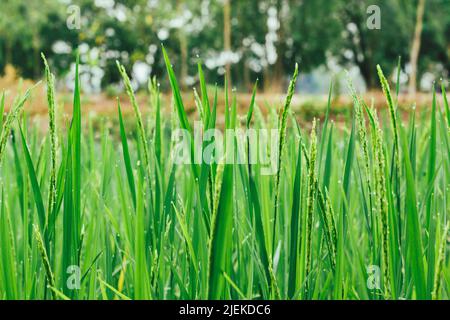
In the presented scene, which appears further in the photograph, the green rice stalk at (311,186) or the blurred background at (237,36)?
the blurred background at (237,36)

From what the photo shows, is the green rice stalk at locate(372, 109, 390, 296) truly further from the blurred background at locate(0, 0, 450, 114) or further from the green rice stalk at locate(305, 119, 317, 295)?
the blurred background at locate(0, 0, 450, 114)

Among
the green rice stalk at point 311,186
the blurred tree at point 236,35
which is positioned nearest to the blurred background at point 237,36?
the blurred tree at point 236,35

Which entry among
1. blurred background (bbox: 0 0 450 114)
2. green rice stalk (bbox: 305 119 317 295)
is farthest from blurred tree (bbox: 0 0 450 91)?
green rice stalk (bbox: 305 119 317 295)

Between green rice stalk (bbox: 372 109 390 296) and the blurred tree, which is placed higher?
the blurred tree

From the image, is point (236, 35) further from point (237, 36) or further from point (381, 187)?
point (381, 187)

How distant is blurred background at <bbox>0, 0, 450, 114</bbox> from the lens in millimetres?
19828

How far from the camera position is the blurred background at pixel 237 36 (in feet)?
65.1

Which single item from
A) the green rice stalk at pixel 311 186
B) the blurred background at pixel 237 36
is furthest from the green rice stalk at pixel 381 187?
the blurred background at pixel 237 36

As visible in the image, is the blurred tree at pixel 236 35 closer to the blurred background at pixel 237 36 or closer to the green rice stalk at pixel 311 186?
the blurred background at pixel 237 36

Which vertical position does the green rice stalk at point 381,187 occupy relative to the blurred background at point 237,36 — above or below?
below

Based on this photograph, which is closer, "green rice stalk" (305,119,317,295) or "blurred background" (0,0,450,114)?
"green rice stalk" (305,119,317,295)
